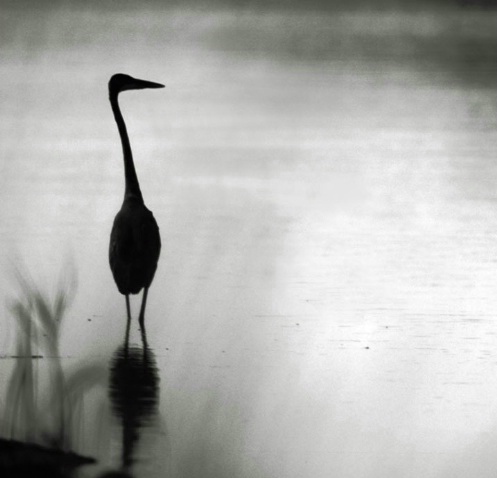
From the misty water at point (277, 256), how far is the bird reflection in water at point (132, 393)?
0.03 m

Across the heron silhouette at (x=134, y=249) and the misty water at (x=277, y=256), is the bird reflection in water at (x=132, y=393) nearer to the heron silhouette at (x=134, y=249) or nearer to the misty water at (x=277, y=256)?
the misty water at (x=277, y=256)

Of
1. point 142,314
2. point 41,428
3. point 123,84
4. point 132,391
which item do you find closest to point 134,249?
point 142,314

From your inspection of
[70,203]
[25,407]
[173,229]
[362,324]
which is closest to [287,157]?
[70,203]

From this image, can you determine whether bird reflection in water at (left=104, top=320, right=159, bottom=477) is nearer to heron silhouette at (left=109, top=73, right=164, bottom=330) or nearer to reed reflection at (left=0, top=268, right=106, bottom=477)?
reed reflection at (left=0, top=268, right=106, bottom=477)

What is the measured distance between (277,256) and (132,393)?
2777 millimetres

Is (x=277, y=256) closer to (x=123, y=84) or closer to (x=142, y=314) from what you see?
(x=123, y=84)

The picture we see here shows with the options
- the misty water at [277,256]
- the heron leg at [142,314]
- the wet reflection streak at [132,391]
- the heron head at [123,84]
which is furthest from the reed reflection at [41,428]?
the heron head at [123,84]

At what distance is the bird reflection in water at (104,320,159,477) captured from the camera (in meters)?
3.88

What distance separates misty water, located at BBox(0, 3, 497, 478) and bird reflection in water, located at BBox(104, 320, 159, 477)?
1.1 inches

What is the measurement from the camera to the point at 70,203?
892 cm

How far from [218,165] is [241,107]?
415 centimetres

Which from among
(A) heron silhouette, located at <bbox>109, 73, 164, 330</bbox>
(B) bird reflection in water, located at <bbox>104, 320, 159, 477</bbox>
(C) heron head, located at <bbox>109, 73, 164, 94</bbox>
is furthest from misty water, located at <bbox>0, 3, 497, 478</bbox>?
(C) heron head, located at <bbox>109, 73, 164, 94</bbox>

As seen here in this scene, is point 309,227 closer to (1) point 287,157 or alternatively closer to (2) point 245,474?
(1) point 287,157

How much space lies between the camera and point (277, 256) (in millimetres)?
7207
